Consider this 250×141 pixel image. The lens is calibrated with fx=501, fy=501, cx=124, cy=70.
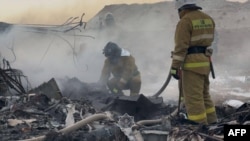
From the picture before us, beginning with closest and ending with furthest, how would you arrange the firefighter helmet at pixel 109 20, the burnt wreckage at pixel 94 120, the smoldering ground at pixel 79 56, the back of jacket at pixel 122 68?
the burnt wreckage at pixel 94 120 < the back of jacket at pixel 122 68 < the smoldering ground at pixel 79 56 < the firefighter helmet at pixel 109 20

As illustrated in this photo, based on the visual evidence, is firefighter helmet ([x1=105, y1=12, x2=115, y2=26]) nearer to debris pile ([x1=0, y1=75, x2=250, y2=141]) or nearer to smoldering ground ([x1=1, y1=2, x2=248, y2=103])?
smoldering ground ([x1=1, y1=2, x2=248, y2=103])

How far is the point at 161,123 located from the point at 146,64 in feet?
35.1

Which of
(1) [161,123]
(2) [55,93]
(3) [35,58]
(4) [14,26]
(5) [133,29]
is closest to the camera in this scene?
(1) [161,123]

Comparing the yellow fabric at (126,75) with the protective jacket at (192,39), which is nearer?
the protective jacket at (192,39)

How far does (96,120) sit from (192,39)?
1423mm

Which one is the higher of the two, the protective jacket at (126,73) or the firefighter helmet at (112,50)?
the firefighter helmet at (112,50)

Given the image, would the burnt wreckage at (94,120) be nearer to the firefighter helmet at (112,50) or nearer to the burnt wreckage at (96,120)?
the burnt wreckage at (96,120)

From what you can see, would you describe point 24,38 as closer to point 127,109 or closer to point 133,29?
point 127,109

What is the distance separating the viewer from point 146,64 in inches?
646

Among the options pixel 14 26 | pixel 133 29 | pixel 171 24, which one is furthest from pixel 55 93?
pixel 171 24

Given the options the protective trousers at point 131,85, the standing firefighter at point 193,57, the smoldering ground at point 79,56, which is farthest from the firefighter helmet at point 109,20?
the standing firefighter at point 193,57

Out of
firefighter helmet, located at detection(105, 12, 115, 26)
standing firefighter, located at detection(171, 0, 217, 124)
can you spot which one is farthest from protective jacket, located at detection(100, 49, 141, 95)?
firefighter helmet, located at detection(105, 12, 115, 26)

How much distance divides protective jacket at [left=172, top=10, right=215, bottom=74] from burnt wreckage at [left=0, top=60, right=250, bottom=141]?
643 mm

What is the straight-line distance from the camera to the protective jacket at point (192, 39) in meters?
5.62
